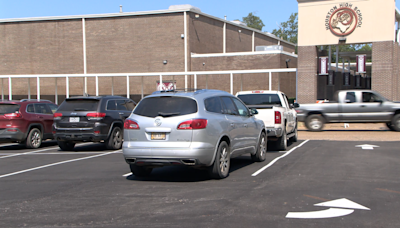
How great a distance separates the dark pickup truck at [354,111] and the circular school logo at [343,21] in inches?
291

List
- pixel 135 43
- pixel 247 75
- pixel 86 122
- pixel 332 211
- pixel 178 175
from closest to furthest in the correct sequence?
1. pixel 332 211
2. pixel 178 175
3. pixel 86 122
4. pixel 247 75
5. pixel 135 43

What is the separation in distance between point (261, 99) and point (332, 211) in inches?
316

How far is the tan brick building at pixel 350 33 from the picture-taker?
85.9 feet

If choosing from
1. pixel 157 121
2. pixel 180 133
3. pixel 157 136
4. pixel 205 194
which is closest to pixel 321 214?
pixel 205 194

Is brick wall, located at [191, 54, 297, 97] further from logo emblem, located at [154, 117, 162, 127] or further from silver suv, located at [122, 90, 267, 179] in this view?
logo emblem, located at [154, 117, 162, 127]

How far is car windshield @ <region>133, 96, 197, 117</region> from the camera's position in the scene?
25.7 ft

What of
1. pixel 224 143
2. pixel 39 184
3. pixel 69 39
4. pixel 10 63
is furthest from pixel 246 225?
pixel 10 63

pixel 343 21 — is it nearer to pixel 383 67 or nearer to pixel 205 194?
pixel 383 67

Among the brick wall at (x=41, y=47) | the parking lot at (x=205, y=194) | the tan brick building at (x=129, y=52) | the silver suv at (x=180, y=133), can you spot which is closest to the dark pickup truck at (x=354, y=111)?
the parking lot at (x=205, y=194)

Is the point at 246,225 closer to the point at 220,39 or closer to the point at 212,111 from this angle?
the point at 212,111

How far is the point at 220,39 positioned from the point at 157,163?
126 ft

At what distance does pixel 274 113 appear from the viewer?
40.5 ft

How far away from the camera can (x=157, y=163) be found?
305 inches

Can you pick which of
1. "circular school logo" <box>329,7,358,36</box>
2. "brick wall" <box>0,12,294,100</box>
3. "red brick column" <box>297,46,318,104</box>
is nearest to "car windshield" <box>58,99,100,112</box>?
"red brick column" <box>297,46,318,104</box>
